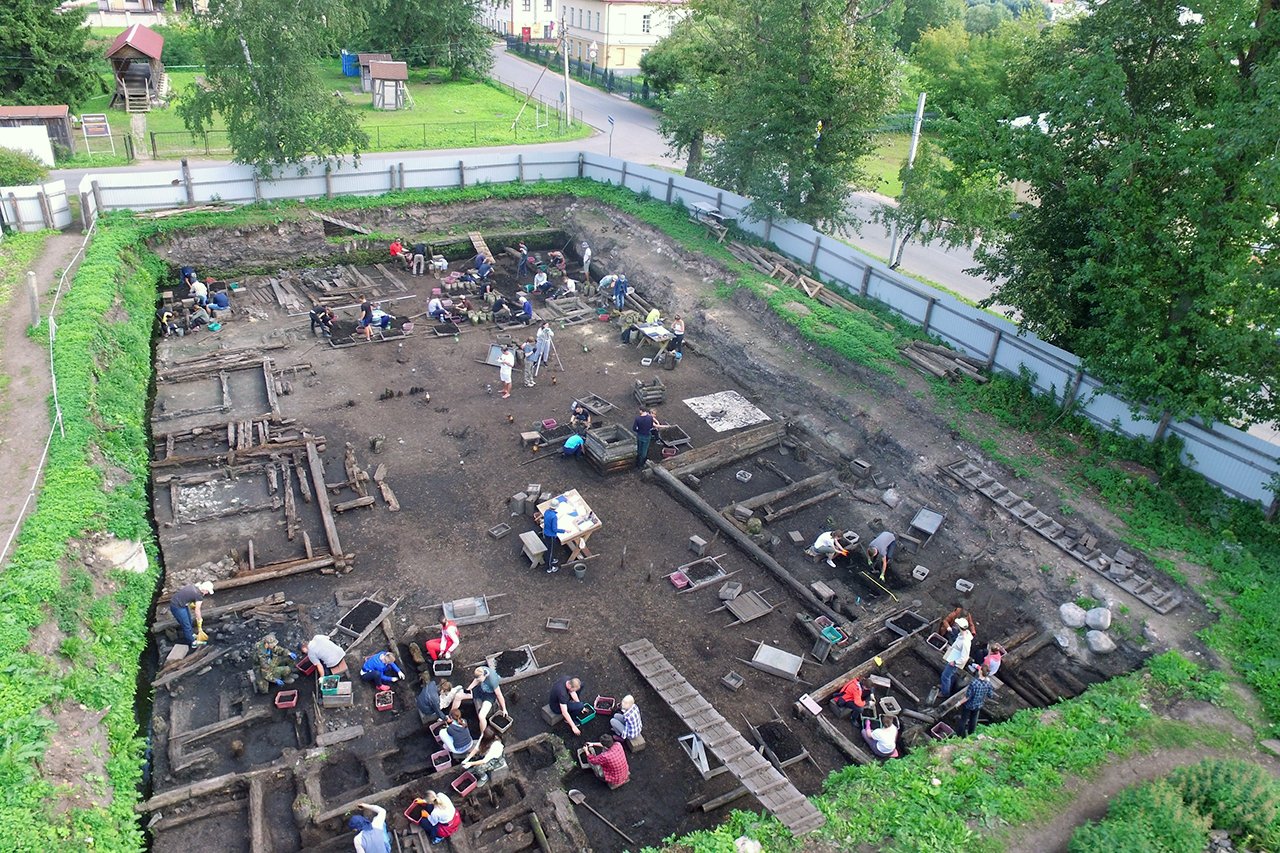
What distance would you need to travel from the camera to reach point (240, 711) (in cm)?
1370

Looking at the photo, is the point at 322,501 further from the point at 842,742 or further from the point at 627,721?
the point at 842,742

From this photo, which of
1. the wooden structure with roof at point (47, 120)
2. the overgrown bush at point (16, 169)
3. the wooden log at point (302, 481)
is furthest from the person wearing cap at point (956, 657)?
the wooden structure with roof at point (47, 120)

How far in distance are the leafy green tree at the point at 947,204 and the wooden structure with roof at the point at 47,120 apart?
3245 centimetres

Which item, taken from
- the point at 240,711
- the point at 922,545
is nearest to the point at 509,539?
the point at 240,711

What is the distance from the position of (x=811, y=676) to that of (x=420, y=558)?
825cm

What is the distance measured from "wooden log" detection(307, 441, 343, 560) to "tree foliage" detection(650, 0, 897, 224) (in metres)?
17.3

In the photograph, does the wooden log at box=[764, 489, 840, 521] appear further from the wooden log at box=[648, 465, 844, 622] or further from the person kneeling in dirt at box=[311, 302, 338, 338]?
the person kneeling in dirt at box=[311, 302, 338, 338]

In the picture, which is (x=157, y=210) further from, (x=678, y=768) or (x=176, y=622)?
(x=678, y=768)

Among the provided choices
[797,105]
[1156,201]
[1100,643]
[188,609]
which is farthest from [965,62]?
[188,609]

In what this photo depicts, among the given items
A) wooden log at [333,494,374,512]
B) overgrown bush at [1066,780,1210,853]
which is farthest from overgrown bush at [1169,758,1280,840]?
wooden log at [333,494,374,512]

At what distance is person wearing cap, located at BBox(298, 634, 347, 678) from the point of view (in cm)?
1397

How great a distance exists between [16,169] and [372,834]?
27873 millimetres

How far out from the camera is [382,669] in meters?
14.1

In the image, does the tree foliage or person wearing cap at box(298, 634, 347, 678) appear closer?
person wearing cap at box(298, 634, 347, 678)
